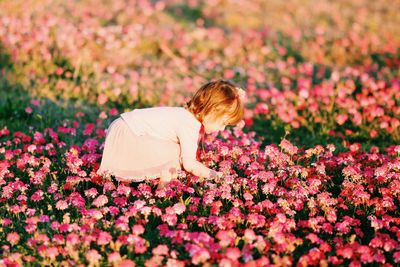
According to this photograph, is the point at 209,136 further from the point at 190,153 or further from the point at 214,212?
the point at 214,212

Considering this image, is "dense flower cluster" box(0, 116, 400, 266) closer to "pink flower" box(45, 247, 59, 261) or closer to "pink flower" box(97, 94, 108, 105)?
"pink flower" box(45, 247, 59, 261)

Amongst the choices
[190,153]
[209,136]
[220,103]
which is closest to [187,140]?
[190,153]

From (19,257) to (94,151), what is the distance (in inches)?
69.2

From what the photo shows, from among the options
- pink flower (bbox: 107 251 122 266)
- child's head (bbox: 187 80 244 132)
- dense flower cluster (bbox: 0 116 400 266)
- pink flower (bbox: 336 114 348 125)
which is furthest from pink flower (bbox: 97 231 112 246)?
pink flower (bbox: 336 114 348 125)

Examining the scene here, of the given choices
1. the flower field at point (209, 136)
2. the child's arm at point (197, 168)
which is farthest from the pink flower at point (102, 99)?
the child's arm at point (197, 168)

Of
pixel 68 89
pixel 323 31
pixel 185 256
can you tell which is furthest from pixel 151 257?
pixel 323 31

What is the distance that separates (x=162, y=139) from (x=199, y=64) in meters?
4.14

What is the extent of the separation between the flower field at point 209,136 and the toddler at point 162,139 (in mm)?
141

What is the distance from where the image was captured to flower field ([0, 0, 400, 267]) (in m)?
3.70

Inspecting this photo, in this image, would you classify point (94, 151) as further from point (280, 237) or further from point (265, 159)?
point (280, 237)

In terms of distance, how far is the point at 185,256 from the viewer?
3.66 meters

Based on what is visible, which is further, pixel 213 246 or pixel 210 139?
pixel 210 139

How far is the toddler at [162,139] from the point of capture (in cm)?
456

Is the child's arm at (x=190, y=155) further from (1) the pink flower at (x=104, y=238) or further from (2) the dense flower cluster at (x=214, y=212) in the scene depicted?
(1) the pink flower at (x=104, y=238)
